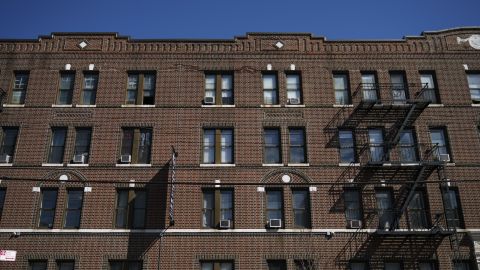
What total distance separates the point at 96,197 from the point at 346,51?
49.7ft

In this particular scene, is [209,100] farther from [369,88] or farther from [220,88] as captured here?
[369,88]

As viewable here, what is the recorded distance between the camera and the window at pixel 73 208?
25156mm

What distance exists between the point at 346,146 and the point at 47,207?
1491 cm

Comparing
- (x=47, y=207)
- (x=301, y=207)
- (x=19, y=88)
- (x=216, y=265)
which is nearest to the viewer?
(x=216, y=265)

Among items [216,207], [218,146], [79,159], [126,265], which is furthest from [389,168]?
[79,159]

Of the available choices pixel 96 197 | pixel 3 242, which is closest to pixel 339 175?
pixel 96 197

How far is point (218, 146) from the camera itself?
1049 inches

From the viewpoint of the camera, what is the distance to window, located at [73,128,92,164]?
1031 inches

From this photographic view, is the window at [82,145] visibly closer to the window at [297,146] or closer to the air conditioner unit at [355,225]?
the window at [297,146]

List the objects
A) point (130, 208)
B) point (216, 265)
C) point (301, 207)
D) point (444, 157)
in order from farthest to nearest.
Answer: point (444, 157) < point (301, 207) < point (130, 208) < point (216, 265)

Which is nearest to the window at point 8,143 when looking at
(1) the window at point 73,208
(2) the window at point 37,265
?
(1) the window at point 73,208

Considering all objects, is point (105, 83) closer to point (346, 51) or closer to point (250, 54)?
point (250, 54)

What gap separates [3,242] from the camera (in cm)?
2448

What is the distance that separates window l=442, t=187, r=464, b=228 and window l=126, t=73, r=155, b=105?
15329 millimetres
